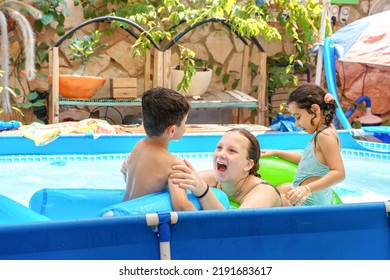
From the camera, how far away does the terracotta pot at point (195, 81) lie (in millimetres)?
7363

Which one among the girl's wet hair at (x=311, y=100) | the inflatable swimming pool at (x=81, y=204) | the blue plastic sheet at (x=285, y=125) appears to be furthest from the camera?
the blue plastic sheet at (x=285, y=125)

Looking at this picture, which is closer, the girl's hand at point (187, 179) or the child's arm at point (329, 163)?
the girl's hand at point (187, 179)

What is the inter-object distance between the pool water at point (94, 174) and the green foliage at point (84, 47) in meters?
1.71

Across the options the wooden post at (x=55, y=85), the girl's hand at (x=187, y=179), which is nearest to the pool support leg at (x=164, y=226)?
the girl's hand at (x=187, y=179)

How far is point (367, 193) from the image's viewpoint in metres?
5.37

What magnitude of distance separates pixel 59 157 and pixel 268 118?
310cm

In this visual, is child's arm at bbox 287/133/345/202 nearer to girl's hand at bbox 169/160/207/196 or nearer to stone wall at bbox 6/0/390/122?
girl's hand at bbox 169/160/207/196

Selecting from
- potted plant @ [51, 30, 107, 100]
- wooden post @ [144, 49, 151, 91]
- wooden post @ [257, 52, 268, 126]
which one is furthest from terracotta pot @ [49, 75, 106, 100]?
wooden post @ [257, 52, 268, 126]

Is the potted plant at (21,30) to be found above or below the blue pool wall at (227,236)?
above

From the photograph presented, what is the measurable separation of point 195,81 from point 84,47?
123 cm

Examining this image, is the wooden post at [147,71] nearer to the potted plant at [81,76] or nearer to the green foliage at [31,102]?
the potted plant at [81,76]
